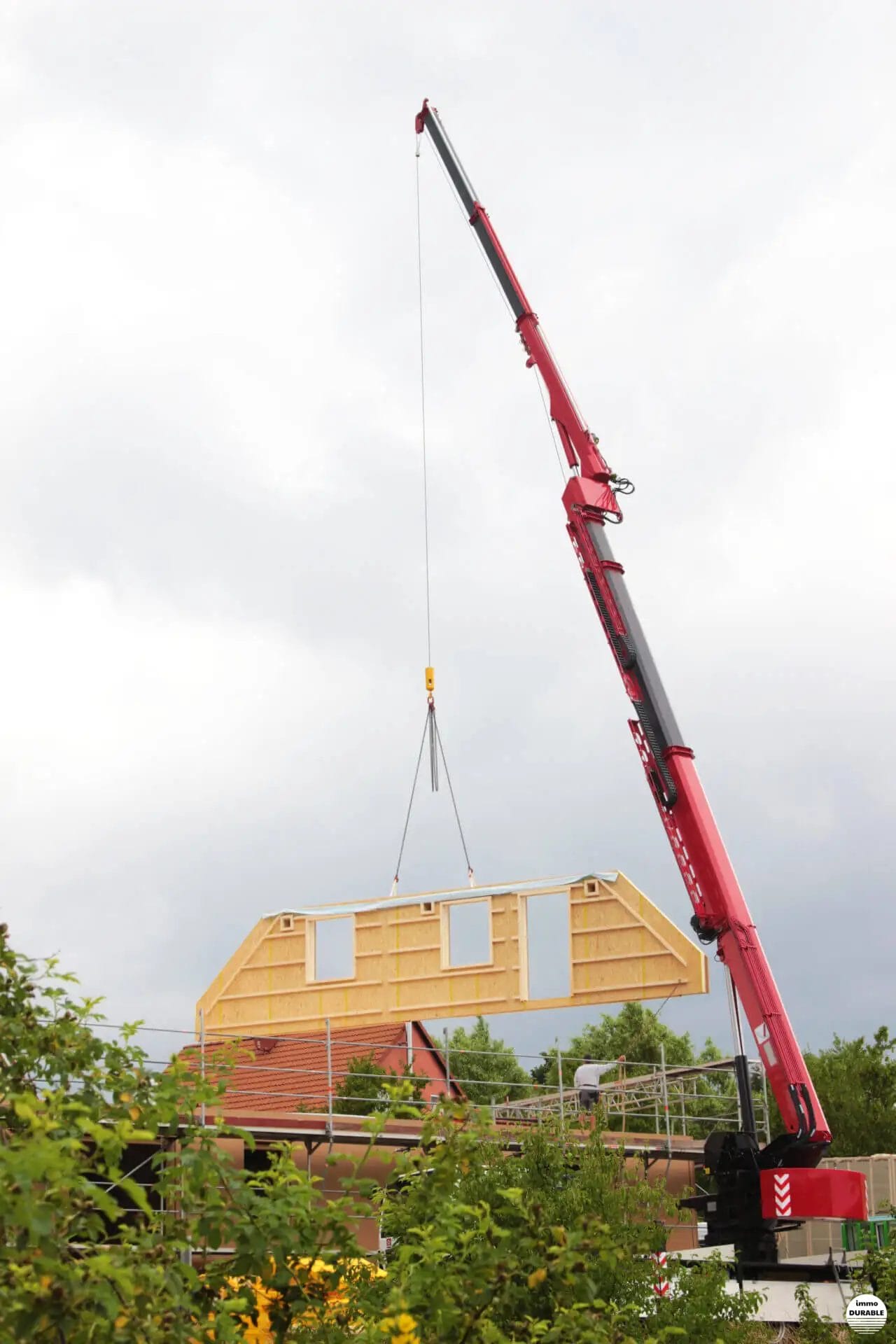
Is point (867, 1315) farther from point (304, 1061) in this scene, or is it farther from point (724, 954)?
point (304, 1061)

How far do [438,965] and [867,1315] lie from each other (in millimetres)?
11382

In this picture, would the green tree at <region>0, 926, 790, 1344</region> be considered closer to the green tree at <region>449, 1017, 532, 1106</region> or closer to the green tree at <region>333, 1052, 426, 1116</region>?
the green tree at <region>333, 1052, 426, 1116</region>

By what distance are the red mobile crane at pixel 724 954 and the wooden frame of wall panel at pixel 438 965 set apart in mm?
3610

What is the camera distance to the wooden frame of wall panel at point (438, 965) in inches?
1050

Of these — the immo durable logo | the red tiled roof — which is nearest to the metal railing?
the red tiled roof

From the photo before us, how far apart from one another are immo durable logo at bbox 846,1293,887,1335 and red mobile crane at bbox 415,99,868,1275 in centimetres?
206

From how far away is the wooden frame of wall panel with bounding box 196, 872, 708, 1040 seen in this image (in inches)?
1050

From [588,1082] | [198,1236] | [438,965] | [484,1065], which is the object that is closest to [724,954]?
[588,1082]

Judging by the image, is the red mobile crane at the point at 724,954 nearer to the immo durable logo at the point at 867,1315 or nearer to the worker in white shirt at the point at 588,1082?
the immo durable logo at the point at 867,1315

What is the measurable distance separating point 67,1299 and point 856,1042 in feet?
145

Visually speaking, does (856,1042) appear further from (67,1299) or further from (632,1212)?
(67,1299)

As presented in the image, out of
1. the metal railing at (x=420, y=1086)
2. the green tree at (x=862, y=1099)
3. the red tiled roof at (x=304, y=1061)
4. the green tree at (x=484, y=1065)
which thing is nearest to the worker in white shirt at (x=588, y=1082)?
the metal railing at (x=420, y=1086)

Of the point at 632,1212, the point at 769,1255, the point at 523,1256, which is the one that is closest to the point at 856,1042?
the point at 769,1255

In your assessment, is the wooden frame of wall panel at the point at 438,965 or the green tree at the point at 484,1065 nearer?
the wooden frame of wall panel at the point at 438,965
